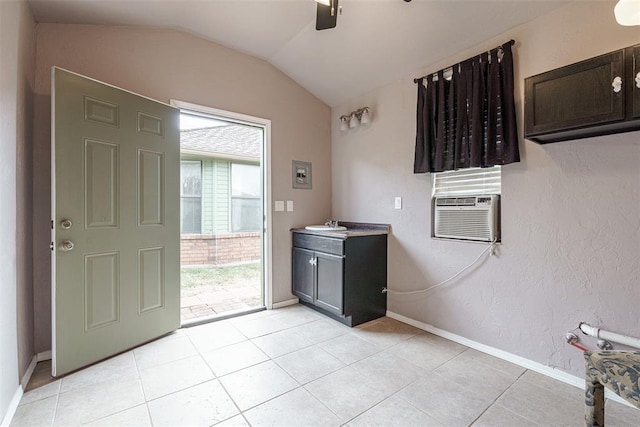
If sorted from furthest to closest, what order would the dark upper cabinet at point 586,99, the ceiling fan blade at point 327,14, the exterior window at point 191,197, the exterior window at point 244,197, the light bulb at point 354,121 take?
the exterior window at point 244,197 < the exterior window at point 191,197 < the light bulb at point 354,121 < the ceiling fan blade at point 327,14 < the dark upper cabinet at point 586,99

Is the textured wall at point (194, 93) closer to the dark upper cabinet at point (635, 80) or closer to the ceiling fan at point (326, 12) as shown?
the ceiling fan at point (326, 12)

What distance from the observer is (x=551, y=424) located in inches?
61.6

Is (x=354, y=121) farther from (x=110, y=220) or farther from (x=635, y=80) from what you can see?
(x=110, y=220)

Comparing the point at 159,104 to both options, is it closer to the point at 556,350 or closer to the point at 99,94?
the point at 99,94

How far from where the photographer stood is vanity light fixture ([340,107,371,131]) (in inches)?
129

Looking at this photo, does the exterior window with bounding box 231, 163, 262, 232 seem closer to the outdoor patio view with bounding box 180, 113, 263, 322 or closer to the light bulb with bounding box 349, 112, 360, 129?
the outdoor patio view with bounding box 180, 113, 263, 322

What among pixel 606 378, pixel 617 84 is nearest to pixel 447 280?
pixel 606 378

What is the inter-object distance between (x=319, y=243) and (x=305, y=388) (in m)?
1.45

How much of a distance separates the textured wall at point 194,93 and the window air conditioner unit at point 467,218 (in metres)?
1.54

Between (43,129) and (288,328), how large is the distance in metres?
2.53

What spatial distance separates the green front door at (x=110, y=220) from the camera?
2.02 metres

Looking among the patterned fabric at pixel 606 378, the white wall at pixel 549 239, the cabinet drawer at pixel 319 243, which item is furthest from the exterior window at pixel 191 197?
the patterned fabric at pixel 606 378

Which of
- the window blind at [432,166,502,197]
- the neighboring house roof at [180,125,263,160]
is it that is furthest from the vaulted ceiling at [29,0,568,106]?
the neighboring house roof at [180,125,263,160]

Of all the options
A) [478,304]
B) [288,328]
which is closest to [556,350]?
[478,304]
